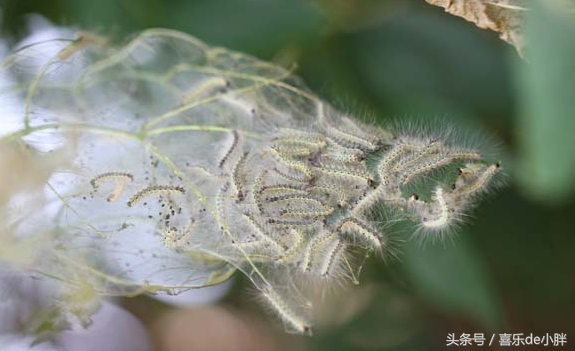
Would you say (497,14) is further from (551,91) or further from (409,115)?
(409,115)

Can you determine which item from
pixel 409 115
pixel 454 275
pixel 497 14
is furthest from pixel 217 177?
pixel 454 275

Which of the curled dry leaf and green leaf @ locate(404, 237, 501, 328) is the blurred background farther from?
the curled dry leaf

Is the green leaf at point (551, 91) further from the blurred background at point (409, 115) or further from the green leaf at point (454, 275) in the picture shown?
the green leaf at point (454, 275)

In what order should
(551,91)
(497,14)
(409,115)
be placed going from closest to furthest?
(551,91) < (497,14) < (409,115)

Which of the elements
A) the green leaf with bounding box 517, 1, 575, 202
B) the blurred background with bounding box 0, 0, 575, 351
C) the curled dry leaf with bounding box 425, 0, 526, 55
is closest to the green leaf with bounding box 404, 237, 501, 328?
the blurred background with bounding box 0, 0, 575, 351

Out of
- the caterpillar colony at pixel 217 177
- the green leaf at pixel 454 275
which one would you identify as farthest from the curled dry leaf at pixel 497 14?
the green leaf at pixel 454 275

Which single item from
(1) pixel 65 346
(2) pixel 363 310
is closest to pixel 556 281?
(2) pixel 363 310
